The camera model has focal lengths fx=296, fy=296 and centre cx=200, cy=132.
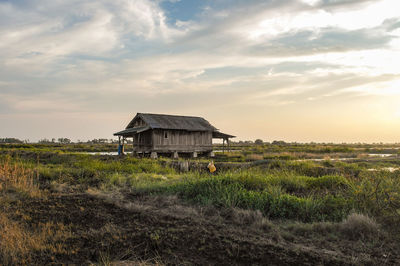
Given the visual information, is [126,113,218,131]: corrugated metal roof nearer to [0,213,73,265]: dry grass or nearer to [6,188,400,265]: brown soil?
[6,188,400,265]: brown soil

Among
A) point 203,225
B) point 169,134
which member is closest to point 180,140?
point 169,134

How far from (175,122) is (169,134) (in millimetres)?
1724

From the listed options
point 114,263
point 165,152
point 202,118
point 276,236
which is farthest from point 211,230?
point 202,118

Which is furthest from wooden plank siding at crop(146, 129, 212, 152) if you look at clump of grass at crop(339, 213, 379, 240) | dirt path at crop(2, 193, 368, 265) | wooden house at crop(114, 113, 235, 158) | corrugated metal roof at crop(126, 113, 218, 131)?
clump of grass at crop(339, 213, 379, 240)

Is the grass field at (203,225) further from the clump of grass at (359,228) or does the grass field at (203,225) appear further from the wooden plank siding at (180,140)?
the wooden plank siding at (180,140)

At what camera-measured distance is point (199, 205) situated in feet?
24.8

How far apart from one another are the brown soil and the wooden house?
21.6 metres

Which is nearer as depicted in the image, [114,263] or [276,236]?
[114,263]

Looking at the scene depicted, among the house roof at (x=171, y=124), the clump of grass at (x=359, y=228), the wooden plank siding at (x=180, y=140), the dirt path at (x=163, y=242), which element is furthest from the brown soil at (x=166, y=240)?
the wooden plank siding at (x=180, y=140)

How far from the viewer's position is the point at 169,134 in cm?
3048

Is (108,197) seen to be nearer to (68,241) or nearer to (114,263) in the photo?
(68,241)

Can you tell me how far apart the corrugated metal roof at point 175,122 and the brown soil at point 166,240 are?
21891 millimetres

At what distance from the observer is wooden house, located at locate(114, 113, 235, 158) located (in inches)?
1160

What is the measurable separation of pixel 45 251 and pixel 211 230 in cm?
275
